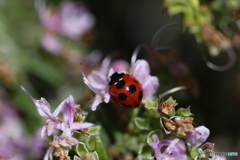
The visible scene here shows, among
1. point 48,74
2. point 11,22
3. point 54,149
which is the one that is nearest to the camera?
point 54,149

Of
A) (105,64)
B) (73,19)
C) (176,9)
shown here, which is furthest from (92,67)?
(176,9)

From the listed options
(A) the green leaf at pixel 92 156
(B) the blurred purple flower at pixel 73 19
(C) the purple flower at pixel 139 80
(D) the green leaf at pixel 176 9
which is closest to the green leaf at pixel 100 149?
(A) the green leaf at pixel 92 156

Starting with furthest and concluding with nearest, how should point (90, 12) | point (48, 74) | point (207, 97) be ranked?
point (90, 12) < point (48, 74) < point (207, 97)

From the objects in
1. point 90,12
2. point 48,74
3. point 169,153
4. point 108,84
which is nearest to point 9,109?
point 48,74

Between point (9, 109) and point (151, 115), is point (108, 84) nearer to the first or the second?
point (151, 115)

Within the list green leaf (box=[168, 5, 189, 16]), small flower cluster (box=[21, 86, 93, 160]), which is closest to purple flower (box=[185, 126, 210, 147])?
small flower cluster (box=[21, 86, 93, 160])

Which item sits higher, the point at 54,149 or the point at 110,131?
the point at 110,131
